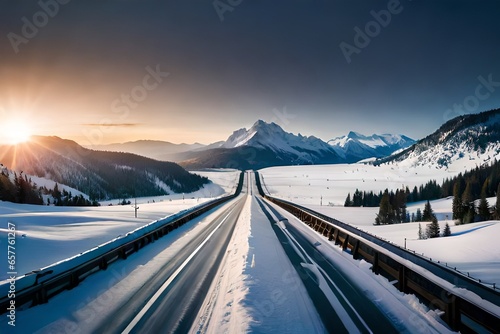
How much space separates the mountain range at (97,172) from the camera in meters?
165

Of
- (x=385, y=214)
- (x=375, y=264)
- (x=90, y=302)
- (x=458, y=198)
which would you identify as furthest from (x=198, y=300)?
(x=458, y=198)

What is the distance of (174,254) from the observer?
12.8 m

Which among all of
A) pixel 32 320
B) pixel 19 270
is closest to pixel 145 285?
pixel 32 320

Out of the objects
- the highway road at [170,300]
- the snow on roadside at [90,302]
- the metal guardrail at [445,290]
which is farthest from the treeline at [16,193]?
the metal guardrail at [445,290]

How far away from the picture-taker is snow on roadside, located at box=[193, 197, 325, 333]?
5797 mm

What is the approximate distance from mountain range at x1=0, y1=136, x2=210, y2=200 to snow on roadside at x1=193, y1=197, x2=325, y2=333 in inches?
6462

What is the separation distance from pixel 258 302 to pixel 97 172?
19669 centimetres

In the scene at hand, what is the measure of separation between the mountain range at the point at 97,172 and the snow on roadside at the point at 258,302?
16415cm

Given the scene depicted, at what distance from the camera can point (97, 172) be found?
17862 cm

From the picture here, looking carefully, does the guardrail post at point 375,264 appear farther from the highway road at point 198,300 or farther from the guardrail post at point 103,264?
the guardrail post at point 103,264

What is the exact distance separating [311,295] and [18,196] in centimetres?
7803

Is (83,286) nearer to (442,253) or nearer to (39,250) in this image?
(39,250)

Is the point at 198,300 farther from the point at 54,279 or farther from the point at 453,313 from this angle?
the point at 453,313

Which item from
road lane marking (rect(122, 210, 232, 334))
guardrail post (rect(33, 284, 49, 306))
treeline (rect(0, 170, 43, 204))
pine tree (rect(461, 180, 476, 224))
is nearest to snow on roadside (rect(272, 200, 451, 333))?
road lane marking (rect(122, 210, 232, 334))
